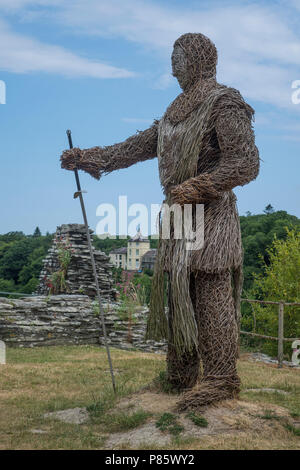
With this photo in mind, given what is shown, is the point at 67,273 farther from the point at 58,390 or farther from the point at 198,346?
the point at 198,346

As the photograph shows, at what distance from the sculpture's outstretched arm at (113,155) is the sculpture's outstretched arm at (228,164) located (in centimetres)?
82

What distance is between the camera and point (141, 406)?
3.83 m

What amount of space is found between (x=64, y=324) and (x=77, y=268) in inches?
77.9

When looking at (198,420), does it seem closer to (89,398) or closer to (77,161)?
(89,398)

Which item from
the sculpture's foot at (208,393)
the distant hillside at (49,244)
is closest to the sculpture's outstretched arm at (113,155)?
the sculpture's foot at (208,393)

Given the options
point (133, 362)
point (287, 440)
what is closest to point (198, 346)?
point (287, 440)

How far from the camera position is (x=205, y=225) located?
3.77 m

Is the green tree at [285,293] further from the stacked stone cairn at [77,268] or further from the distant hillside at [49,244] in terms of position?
the distant hillside at [49,244]

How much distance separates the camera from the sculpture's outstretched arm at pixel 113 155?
14.4 ft

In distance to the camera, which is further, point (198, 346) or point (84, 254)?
point (84, 254)

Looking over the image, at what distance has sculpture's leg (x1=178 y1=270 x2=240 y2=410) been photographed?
12.3 feet

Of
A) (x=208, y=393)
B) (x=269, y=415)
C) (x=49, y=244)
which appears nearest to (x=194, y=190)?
(x=208, y=393)

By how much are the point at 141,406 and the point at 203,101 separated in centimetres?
230

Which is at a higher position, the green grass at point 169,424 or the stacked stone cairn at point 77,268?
the stacked stone cairn at point 77,268
